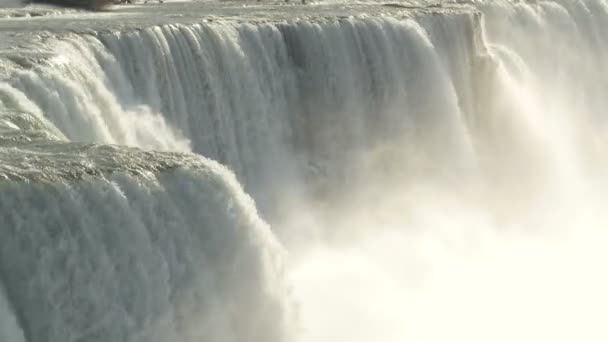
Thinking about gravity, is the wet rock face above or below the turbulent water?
above

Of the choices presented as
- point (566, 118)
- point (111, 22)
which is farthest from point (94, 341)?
point (566, 118)

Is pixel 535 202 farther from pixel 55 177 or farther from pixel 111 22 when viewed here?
pixel 55 177

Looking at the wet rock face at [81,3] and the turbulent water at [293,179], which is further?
the wet rock face at [81,3]

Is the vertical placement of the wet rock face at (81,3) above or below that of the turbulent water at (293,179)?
above

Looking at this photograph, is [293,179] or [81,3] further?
[81,3]

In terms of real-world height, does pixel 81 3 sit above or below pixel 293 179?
above
